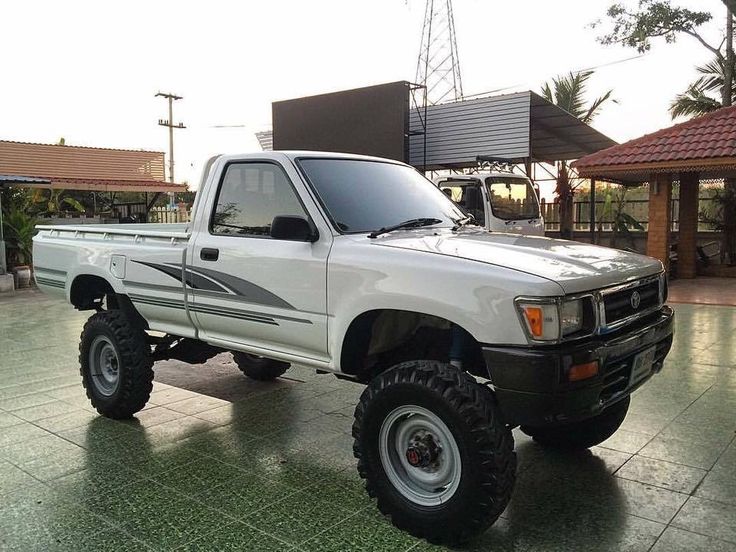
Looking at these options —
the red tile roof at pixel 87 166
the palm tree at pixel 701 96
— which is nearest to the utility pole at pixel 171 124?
the red tile roof at pixel 87 166

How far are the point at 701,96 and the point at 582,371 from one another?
71.0 feet

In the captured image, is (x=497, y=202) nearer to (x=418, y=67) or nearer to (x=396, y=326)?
(x=396, y=326)

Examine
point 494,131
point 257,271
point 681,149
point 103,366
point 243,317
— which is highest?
point 494,131

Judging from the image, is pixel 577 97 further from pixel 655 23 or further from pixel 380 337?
pixel 380 337

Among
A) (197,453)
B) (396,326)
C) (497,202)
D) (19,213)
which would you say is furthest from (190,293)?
(19,213)

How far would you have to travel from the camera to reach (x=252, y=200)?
4422 millimetres

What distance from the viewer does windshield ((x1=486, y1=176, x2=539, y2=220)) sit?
12891mm

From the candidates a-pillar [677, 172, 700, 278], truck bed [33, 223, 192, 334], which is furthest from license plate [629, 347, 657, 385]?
a-pillar [677, 172, 700, 278]

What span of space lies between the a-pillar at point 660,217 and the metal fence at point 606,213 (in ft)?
15.0

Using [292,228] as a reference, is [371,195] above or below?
above

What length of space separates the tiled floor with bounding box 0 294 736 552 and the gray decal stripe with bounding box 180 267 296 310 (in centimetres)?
110

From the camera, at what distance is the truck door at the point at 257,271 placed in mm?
3877

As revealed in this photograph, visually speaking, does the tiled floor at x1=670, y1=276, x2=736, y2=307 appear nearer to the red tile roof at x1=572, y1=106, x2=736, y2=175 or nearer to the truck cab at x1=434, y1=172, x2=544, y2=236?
the red tile roof at x1=572, y1=106, x2=736, y2=175

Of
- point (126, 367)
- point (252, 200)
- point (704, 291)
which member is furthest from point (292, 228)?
point (704, 291)
